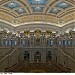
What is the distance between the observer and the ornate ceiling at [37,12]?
1816 centimetres

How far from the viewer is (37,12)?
19.1 meters

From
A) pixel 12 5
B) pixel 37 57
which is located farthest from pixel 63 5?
pixel 37 57

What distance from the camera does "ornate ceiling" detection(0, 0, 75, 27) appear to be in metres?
18.2

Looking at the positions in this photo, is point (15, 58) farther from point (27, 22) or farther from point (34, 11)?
point (34, 11)

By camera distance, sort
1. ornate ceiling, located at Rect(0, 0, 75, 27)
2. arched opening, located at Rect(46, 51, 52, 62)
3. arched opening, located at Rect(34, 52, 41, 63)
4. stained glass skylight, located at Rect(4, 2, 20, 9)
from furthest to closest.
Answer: arched opening, located at Rect(34, 52, 41, 63), arched opening, located at Rect(46, 51, 52, 62), stained glass skylight, located at Rect(4, 2, 20, 9), ornate ceiling, located at Rect(0, 0, 75, 27)

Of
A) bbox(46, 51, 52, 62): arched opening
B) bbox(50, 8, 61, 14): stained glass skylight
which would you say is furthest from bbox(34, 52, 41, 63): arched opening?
bbox(50, 8, 61, 14): stained glass skylight

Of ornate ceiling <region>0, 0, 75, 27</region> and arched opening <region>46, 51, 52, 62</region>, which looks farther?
arched opening <region>46, 51, 52, 62</region>

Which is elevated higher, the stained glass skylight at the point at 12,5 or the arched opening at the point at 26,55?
the stained glass skylight at the point at 12,5

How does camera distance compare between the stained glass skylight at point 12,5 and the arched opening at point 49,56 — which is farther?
the arched opening at point 49,56

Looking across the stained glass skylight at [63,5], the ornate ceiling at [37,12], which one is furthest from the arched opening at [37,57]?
the stained glass skylight at [63,5]

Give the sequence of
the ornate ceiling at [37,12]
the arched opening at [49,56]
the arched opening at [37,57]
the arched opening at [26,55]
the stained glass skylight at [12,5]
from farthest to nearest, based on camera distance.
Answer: the arched opening at [37,57] < the arched opening at [49,56] < the arched opening at [26,55] < the stained glass skylight at [12,5] < the ornate ceiling at [37,12]

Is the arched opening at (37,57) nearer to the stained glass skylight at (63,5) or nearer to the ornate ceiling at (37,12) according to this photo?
the ornate ceiling at (37,12)

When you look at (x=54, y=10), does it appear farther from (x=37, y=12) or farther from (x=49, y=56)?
(x=49, y=56)

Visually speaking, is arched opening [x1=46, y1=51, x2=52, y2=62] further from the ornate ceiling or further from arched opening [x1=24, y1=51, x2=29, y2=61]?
the ornate ceiling
